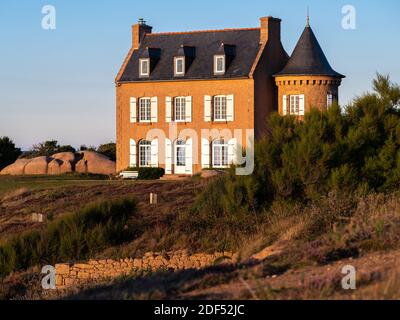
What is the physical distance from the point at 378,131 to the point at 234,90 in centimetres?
2278

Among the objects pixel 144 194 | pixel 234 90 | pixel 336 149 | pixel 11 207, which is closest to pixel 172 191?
pixel 144 194

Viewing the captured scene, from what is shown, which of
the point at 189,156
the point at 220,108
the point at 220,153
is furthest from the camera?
the point at 189,156

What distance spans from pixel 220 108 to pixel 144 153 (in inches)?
201

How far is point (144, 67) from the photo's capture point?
4903 centimetres

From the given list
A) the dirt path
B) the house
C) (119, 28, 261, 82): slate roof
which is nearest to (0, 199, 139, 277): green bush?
the dirt path

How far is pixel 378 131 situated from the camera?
24297 millimetres

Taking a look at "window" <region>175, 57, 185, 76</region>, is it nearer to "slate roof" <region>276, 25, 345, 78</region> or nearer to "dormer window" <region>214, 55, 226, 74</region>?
"dormer window" <region>214, 55, 226, 74</region>

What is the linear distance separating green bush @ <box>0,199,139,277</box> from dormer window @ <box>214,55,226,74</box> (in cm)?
2226

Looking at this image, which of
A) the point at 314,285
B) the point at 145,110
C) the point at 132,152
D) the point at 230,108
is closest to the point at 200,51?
the point at 230,108

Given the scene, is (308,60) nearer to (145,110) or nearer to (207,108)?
(207,108)

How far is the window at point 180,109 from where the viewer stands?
159 ft

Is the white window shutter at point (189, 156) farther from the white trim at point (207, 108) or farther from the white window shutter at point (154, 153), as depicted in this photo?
the white window shutter at point (154, 153)

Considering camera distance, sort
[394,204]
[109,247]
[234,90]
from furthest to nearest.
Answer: [234,90], [109,247], [394,204]
